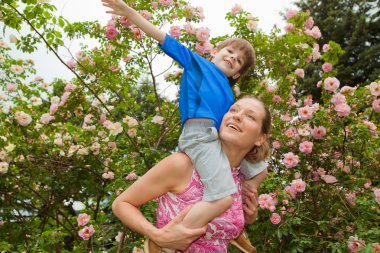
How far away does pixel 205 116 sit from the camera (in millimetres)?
1885

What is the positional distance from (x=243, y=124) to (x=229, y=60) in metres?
0.59

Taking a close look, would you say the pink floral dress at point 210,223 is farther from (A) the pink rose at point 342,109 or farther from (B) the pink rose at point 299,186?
(A) the pink rose at point 342,109

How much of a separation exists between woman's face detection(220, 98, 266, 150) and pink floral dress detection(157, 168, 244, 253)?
8.5 inches

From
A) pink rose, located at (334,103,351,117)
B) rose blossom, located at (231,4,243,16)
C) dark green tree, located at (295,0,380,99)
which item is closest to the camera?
pink rose, located at (334,103,351,117)

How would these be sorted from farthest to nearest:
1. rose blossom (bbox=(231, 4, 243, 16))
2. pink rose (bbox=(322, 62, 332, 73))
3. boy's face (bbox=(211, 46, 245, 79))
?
1. pink rose (bbox=(322, 62, 332, 73))
2. rose blossom (bbox=(231, 4, 243, 16))
3. boy's face (bbox=(211, 46, 245, 79))

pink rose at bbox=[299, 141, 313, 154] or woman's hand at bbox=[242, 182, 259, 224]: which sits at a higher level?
pink rose at bbox=[299, 141, 313, 154]

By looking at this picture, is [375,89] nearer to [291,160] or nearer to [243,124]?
[291,160]

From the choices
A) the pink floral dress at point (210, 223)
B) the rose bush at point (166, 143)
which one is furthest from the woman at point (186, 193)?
the rose bush at point (166, 143)

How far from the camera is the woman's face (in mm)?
1764

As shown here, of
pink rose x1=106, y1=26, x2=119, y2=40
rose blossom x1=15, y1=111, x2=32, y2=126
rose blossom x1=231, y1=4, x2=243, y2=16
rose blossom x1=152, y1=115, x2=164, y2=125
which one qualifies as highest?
rose blossom x1=15, y1=111, x2=32, y2=126

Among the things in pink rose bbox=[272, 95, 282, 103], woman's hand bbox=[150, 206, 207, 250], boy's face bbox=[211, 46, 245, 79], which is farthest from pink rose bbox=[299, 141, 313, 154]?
woman's hand bbox=[150, 206, 207, 250]

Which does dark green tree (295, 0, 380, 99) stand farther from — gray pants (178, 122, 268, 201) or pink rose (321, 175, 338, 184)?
gray pants (178, 122, 268, 201)

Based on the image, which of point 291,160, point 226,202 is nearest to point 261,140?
point 226,202

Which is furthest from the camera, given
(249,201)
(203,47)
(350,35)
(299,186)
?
(350,35)
